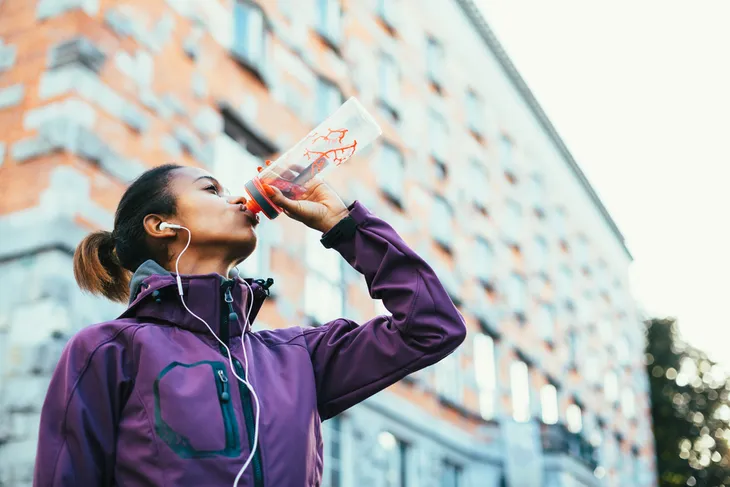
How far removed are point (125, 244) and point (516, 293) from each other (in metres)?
19.4

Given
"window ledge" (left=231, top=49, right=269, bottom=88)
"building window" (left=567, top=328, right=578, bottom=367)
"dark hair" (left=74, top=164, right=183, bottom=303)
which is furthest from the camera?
"building window" (left=567, top=328, right=578, bottom=367)

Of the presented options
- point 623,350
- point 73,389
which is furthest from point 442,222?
point 623,350

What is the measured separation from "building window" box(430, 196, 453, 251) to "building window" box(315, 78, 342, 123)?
416cm

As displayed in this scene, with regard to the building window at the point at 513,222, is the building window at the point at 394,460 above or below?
below

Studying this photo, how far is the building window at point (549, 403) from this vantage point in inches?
891

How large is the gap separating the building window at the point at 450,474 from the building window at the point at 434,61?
7.74 metres

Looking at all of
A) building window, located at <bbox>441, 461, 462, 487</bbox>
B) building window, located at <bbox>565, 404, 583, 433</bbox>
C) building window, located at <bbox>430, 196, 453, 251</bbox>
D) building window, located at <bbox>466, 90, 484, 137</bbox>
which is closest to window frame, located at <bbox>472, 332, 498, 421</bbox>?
building window, located at <bbox>441, 461, 462, 487</bbox>

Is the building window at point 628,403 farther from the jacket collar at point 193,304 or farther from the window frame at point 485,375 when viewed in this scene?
the jacket collar at point 193,304

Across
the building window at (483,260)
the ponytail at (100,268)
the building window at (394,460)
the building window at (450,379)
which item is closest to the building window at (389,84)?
the building window at (483,260)

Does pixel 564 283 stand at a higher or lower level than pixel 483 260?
higher

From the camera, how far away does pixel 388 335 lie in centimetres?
304

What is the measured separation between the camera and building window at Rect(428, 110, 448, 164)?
18.8m

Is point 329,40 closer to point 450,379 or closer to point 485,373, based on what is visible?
point 450,379

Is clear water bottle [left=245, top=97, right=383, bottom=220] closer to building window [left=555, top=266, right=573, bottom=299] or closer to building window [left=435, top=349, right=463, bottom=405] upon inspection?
building window [left=435, top=349, right=463, bottom=405]
